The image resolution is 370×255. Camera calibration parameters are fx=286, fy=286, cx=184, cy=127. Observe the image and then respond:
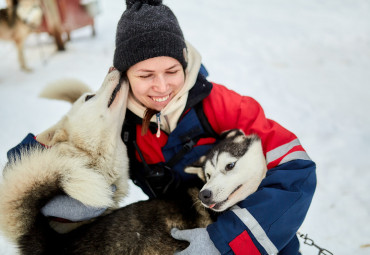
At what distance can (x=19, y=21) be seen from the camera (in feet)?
13.0

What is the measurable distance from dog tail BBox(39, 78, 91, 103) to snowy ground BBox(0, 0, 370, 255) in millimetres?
961

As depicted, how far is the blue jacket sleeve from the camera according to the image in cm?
126

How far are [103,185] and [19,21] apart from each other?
3725 mm

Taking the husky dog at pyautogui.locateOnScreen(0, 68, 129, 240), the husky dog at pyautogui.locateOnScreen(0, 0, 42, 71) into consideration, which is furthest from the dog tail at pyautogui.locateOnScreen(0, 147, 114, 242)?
the husky dog at pyautogui.locateOnScreen(0, 0, 42, 71)

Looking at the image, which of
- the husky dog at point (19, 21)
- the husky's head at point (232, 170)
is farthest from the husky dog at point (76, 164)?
the husky dog at point (19, 21)

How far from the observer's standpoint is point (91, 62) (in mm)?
4363

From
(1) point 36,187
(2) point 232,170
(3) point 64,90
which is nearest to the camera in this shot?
(1) point 36,187

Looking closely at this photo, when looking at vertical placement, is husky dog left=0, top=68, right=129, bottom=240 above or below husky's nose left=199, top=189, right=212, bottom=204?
above

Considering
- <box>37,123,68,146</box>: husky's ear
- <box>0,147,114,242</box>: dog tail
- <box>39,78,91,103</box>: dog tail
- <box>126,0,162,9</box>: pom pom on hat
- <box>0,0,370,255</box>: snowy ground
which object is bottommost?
<box>0,0,370,255</box>: snowy ground

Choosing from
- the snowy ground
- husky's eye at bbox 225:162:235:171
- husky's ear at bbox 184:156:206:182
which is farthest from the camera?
the snowy ground

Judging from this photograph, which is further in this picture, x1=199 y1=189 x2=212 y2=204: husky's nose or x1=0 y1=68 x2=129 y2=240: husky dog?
x1=199 y1=189 x2=212 y2=204: husky's nose

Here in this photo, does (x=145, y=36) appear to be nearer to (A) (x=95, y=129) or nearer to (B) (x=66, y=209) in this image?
(A) (x=95, y=129)

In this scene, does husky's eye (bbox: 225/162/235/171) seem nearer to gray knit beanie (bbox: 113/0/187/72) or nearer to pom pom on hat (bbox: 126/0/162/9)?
gray knit beanie (bbox: 113/0/187/72)

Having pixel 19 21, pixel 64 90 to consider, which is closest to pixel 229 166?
pixel 64 90
